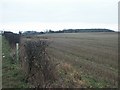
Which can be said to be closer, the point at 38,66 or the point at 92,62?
the point at 38,66

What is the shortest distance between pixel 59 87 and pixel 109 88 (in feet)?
8.02

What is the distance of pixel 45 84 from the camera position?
1067 centimetres

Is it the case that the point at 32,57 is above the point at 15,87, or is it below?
above

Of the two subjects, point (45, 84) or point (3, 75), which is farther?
point (3, 75)

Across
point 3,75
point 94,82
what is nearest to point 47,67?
point 94,82

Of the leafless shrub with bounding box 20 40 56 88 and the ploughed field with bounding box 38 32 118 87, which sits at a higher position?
the leafless shrub with bounding box 20 40 56 88

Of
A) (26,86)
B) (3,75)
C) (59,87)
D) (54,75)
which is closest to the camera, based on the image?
(59,87)

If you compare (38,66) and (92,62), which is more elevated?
(38,66)

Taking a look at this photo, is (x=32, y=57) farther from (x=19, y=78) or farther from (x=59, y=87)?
(x=59, y=87)

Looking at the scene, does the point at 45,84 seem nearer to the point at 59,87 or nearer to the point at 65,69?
the point at 59,87

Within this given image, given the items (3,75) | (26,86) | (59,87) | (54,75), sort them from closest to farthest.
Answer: (59,87), (26,86), (54,75), (3,75)

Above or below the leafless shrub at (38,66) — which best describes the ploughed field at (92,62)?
below

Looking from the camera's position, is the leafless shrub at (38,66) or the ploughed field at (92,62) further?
the ploughed field at (92,62)

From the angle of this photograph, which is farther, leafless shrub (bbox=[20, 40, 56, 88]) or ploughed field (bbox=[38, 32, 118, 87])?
ploughed field (bbox=[38, 32, 118, 87])
